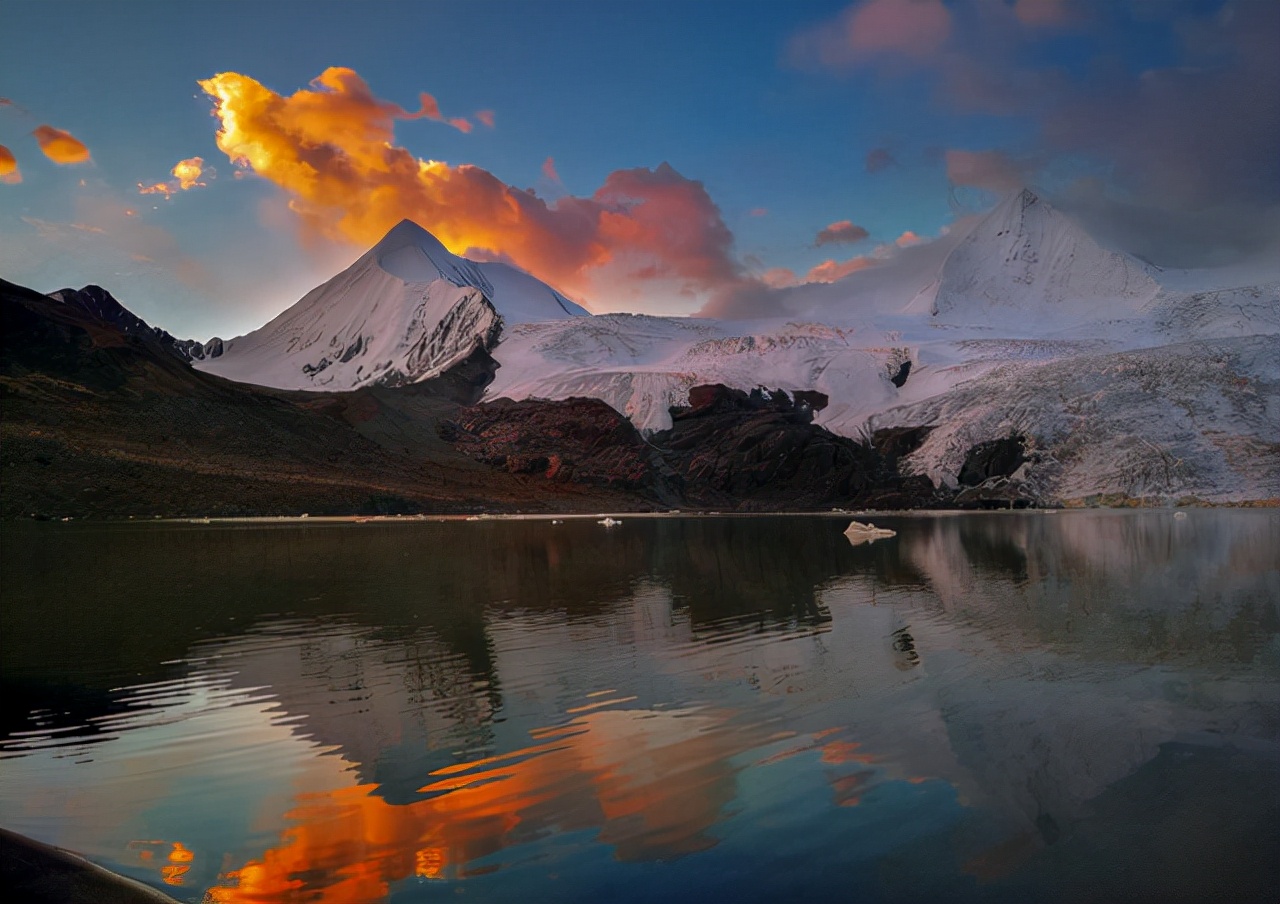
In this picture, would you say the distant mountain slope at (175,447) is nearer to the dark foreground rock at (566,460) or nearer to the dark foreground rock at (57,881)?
the dark foreground rock at (566,460)

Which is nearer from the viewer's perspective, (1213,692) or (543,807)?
(543,807)

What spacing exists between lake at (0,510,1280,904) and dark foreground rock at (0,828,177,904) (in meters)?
0.92

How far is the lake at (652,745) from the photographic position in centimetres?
955

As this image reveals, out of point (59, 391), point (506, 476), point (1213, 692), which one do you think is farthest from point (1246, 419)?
point (59, 391)

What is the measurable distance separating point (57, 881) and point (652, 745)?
8.51 meters

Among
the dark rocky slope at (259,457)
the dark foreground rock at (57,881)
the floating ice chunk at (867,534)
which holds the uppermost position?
the dark rocky slope at (259,457)

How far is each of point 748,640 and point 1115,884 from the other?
15307 millimetres

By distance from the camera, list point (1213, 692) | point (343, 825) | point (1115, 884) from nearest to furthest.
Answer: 1. point (1115, 884)
2. point (343, 825)
3. point (1213, 692)

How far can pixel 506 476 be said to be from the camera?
579 feet

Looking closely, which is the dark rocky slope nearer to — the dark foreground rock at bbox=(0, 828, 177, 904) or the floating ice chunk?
the floating ice chunk

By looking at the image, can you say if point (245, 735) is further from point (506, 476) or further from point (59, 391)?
point (506, 476)

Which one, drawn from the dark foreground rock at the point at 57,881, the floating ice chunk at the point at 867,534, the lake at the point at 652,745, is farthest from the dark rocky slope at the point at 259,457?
the dark foreground rock at the point at 57,881

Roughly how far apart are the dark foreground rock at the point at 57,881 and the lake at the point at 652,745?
915mm

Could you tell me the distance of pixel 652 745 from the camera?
46.2 ft
